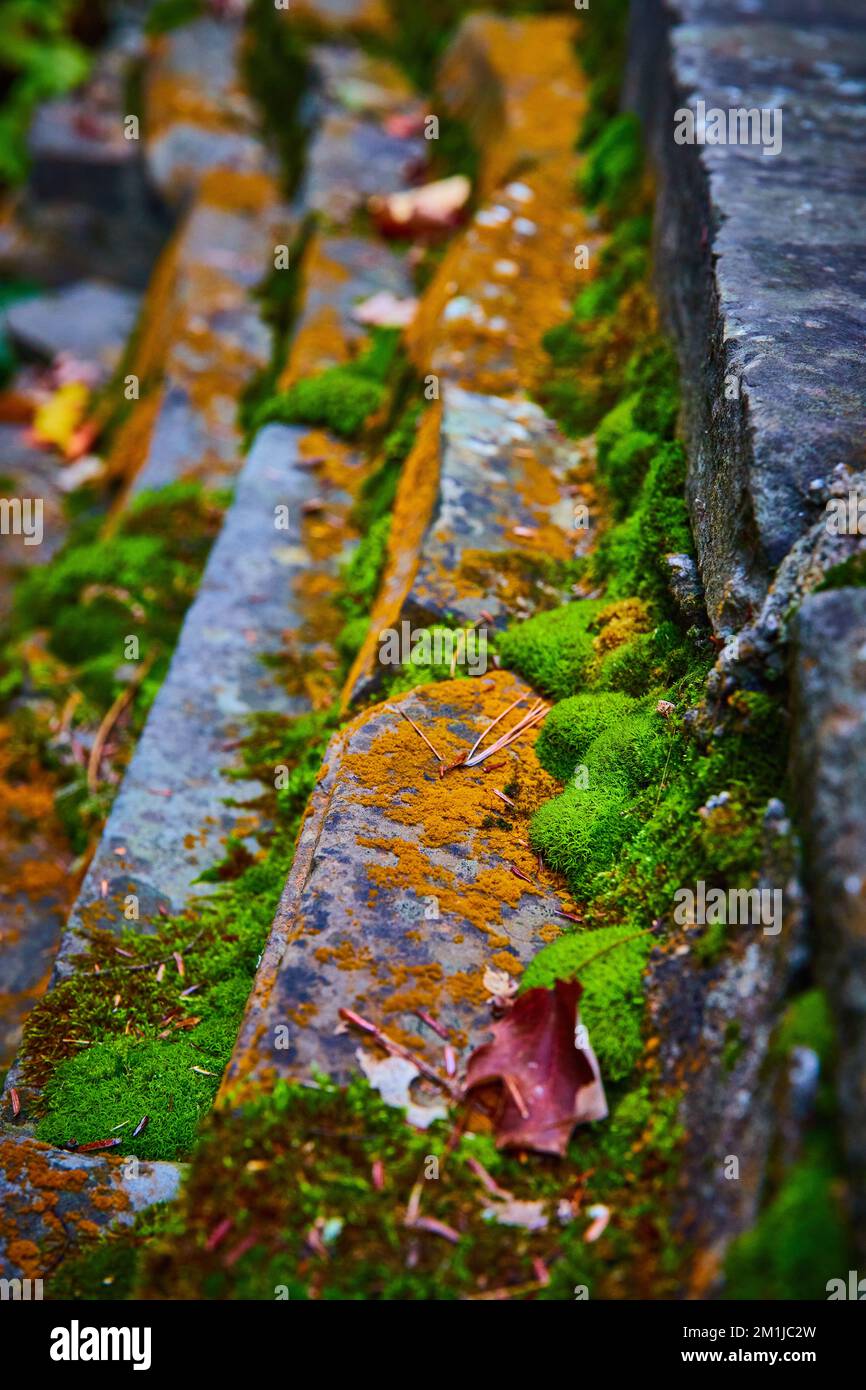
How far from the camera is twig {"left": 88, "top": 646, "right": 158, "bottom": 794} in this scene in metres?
3.87

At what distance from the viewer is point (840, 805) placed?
180 cm

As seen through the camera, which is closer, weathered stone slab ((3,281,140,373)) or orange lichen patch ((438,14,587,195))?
orange lichen patch ((438,14,587,195))

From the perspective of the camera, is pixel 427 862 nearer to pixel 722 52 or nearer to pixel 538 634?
pixel 538 634

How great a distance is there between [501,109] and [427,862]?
489cm

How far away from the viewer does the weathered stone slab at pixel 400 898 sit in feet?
7.07

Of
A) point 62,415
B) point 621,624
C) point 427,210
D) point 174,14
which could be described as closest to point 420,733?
point 621,624

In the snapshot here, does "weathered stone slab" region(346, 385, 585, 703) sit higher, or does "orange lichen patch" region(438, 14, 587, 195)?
"orange lichen patch" region(438, 14, 587, 195)

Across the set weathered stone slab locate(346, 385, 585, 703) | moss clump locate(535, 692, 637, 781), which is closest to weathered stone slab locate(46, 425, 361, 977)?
weathered stone slab locate(346, 385, 585, 703)

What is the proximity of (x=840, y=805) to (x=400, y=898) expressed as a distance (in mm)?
983

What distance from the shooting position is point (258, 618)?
3941 millimetres

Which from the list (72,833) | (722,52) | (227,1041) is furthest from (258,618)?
(722,52)

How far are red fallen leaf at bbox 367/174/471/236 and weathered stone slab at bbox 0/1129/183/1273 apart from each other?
491cm

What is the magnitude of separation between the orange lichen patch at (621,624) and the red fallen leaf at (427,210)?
3.54m

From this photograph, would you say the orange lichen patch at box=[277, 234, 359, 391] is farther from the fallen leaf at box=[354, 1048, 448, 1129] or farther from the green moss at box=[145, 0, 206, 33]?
the green moss at box=[145, 0, 206, 33]
